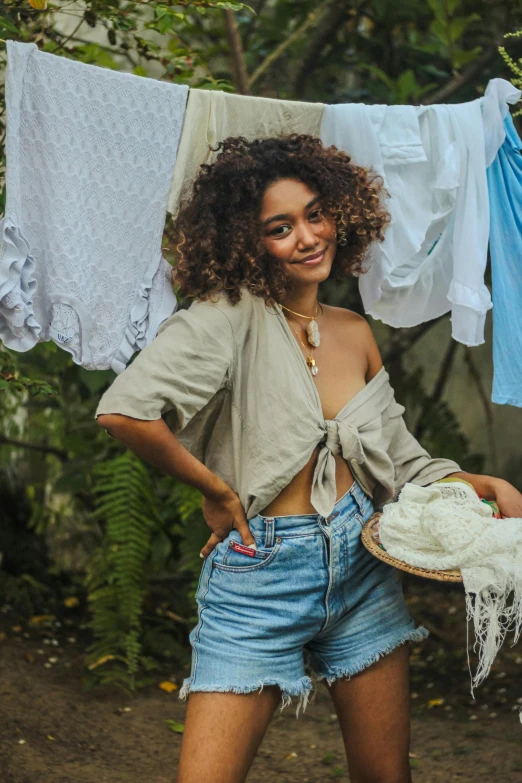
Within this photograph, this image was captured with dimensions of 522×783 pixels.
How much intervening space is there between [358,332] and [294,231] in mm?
369

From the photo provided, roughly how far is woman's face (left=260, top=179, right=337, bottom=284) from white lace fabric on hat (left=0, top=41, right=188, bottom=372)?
28cm

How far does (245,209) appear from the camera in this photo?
88.4 inches

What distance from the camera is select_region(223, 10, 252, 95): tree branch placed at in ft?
11.3

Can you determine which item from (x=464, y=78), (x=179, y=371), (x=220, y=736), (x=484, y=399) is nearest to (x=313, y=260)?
(x=179, y=371)

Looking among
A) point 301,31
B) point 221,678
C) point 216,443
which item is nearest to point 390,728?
point 221,678

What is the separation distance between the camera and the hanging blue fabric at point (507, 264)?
2428 mm

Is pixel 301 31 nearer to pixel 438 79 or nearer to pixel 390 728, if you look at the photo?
pixel 438 79

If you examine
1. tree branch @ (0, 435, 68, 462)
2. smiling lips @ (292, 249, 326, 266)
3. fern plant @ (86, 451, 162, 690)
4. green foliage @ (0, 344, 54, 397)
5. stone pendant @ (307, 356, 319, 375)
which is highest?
smiling lips @ (292, 249, 326, 266)

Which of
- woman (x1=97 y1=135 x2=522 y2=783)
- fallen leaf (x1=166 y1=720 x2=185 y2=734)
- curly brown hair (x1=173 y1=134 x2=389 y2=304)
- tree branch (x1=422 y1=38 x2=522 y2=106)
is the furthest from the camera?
tree branch (x1=422 y1=38 x2=522 y2=106)

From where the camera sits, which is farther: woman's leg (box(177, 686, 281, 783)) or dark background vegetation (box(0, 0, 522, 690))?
dark background vegetation (box(0, 0, 522, 690))

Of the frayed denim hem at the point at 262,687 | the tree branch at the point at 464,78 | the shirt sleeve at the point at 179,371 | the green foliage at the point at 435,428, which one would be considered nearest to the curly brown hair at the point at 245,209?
the shirt sleeve at the point at 179,371

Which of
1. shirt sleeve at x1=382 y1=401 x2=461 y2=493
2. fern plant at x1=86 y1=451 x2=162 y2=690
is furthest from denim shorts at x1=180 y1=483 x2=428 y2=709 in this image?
fern plant at x1=86 y1=451 x2=162 y2=690

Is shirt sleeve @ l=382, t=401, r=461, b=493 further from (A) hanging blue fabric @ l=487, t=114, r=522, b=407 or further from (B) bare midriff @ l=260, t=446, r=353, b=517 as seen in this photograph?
(B) bare midriff @ l=260, t=446, r=353, b=517

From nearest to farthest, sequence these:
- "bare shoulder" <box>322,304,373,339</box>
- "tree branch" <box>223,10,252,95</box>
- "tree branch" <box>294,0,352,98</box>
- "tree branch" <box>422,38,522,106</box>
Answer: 1. "bare shoulder" <box>322,304,373,339</box>
2. "tree branch" <box>223,10,252,95</box>
3. "tree branch" <box>422,38,522,106</box>
4. "tree branch" <box>294,0,352,98</box>
